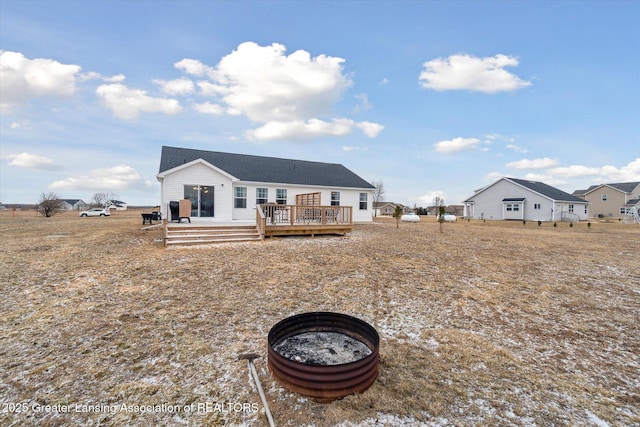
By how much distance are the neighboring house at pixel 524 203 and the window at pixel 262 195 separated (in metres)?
30.4

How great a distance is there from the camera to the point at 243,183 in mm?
16688

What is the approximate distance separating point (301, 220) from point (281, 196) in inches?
235

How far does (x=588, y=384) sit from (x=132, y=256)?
9.88 m

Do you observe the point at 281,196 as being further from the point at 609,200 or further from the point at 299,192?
the point at 609,200

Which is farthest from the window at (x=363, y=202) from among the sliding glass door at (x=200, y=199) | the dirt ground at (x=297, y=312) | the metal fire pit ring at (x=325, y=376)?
the metal fire pit ring at (x=325, y=376)

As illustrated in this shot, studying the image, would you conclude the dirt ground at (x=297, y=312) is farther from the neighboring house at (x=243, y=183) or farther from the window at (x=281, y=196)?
the window at (x=281, y=196)

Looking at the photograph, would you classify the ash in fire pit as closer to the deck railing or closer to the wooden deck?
the wooden deck

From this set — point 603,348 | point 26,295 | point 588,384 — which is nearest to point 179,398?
point 588,384

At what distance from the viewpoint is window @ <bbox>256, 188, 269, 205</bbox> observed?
1727 cm

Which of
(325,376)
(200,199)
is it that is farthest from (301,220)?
(325,376)

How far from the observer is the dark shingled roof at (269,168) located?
1700 centimetres

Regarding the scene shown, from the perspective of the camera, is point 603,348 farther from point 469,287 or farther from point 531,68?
point 531,68

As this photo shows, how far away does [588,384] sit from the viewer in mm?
2967

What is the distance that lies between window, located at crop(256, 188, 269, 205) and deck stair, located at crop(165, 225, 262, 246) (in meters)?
5.56
